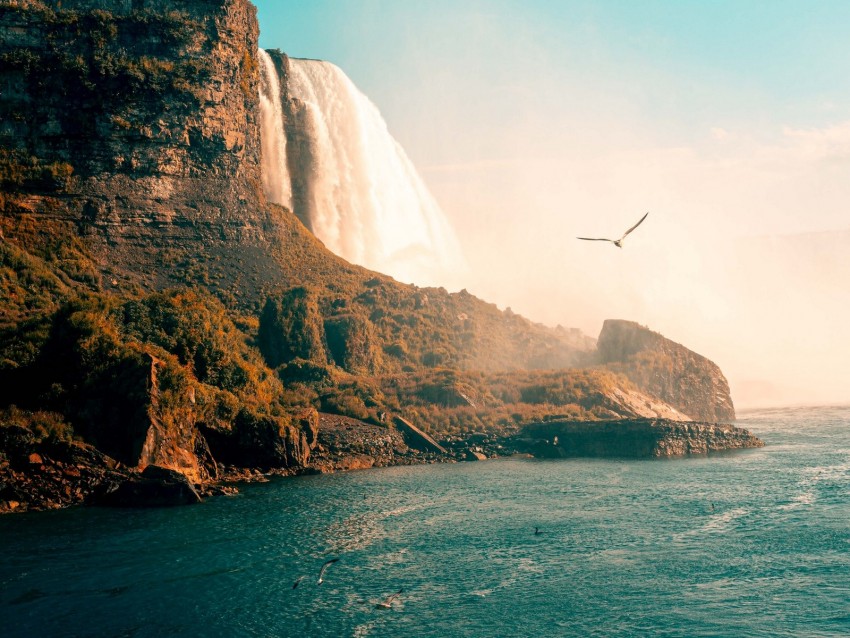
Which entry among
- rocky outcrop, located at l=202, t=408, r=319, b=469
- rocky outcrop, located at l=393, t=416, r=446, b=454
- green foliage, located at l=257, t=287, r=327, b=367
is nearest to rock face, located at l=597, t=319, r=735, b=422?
rocky outcrop, located at l=393, t=416, r=446, b=454

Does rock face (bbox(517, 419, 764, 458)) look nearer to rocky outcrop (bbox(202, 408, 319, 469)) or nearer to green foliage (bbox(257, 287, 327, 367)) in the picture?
rocky outcrop (bbox(202, 408, 319, 469))

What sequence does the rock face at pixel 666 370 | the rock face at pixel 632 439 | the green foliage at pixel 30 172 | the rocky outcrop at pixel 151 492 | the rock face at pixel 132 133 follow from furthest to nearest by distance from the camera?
the rock face at pixel 666 370
the rock face at pixel 132 133
the green foliage at pixel 30 172
the rock face at pixel 632 439
the rocky outcrop at pixel 151 492

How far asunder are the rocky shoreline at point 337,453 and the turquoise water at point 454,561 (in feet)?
12.7

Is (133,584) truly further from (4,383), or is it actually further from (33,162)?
(33,162)

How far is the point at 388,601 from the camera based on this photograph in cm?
4806

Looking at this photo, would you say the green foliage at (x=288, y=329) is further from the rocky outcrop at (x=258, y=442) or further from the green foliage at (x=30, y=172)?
the green foliage at (x=30, y=172)

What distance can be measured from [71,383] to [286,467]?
2395 cm

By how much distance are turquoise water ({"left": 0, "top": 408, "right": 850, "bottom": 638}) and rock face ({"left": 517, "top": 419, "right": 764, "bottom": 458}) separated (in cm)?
2405

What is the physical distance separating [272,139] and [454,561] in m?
120

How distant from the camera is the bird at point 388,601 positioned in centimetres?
4709

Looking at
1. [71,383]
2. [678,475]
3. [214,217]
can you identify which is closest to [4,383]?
[71,383]

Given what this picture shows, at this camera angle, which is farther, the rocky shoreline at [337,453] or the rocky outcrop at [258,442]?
the rocky outcrop at [258,442]

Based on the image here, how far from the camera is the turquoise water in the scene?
44.8 m

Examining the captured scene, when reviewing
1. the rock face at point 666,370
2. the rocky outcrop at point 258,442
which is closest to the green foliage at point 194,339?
the rocky outcrop at point 258,442
